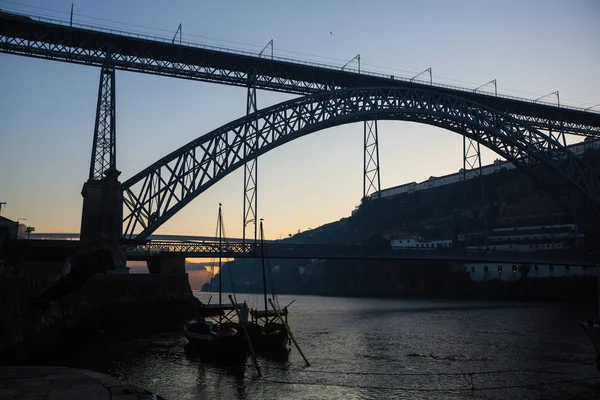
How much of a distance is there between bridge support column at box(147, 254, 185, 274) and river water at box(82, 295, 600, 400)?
9.33m

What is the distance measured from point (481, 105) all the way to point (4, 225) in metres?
56.4

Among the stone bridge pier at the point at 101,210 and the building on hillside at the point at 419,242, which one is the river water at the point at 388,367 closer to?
the stone bridge pier at the point at 101,210

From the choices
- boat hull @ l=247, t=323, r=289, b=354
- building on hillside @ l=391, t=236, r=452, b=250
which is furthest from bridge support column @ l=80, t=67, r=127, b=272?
building on hillside @ l=391, t=236, r=452, b=250

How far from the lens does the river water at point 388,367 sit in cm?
2158

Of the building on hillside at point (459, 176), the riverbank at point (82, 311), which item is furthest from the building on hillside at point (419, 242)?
the riverbank at point (82, 311)

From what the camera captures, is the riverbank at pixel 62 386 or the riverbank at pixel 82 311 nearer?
the riverbank at pixel 62 386

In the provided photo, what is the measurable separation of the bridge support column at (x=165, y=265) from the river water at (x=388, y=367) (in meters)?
9.33

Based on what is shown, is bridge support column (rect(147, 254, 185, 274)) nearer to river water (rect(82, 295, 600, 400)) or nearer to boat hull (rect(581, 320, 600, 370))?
river water (rect(82, 295, 600, 400))

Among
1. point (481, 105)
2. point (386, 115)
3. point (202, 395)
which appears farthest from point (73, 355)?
point (481, 105)

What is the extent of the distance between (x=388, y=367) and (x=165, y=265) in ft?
96.3

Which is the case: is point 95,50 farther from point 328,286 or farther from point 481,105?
point 328,286

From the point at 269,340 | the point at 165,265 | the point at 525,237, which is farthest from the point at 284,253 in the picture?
the point at 525,237

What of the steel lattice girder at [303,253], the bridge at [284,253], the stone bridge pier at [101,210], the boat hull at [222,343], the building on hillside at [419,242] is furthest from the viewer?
the building on hillside at [419,242]

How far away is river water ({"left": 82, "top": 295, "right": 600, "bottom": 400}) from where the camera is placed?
21578mm
